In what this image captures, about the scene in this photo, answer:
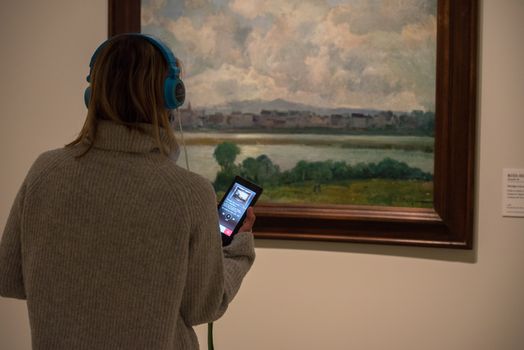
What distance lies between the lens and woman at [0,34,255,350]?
3.08 feet

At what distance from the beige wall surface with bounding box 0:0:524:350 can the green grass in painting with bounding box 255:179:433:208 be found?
0.49ft

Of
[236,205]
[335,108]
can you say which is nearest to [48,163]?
[236,205]

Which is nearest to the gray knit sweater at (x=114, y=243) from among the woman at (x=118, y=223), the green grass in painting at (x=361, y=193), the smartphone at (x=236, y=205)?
the woman at (x=118, y=223)

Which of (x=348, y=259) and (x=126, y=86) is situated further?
Answer: (x=348, y=259)

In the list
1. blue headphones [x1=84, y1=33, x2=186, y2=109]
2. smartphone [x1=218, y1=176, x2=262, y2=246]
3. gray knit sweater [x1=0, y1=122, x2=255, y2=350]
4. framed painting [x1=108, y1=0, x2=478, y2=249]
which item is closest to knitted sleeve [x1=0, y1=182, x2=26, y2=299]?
gray knit sweater [x1=0, y1=122, x2=255, y2=350]

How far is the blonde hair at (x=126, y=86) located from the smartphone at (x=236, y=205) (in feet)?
1.11

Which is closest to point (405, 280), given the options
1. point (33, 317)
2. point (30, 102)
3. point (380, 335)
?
point (380, 335)

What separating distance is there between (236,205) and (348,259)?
0.63 metres

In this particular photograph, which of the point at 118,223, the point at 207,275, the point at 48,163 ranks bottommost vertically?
the point at 207,275

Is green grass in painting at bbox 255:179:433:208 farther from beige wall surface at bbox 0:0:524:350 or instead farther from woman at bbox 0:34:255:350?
woman at bbox 0:34:255:350

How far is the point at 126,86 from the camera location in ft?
3.10

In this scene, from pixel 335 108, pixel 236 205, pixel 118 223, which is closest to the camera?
pixel 118 223

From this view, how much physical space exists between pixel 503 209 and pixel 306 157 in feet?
2.08

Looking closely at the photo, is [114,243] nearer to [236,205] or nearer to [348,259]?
[236,205]
